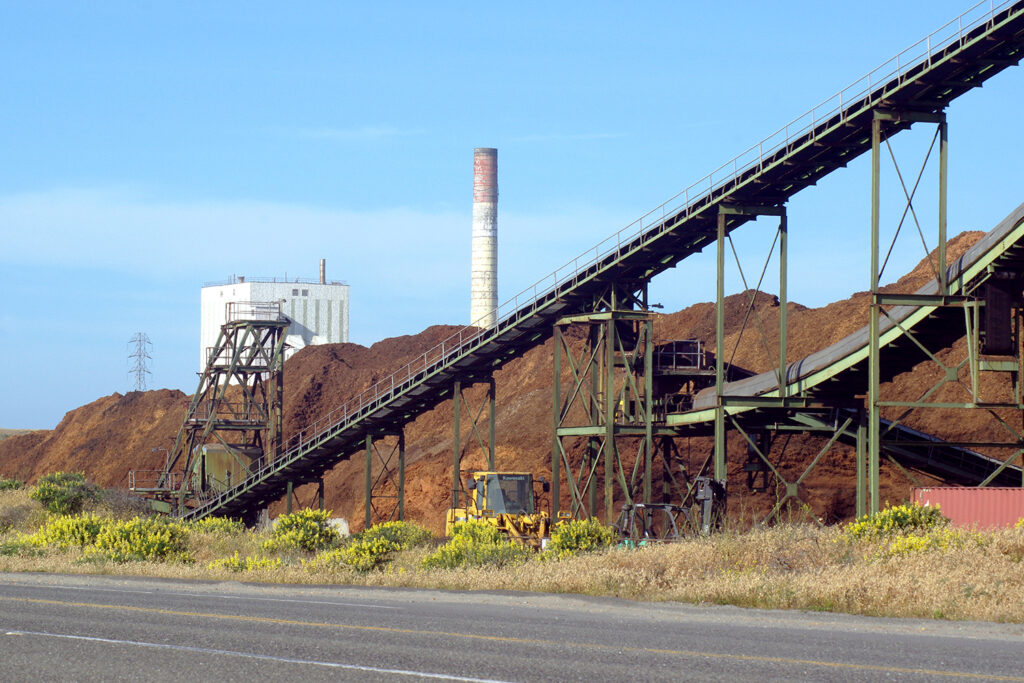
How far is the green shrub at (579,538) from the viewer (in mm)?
25422

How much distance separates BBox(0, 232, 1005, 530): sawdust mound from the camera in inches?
1896

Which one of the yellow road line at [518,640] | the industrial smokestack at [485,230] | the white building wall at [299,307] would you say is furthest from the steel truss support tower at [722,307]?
the white building wall at [299,307]

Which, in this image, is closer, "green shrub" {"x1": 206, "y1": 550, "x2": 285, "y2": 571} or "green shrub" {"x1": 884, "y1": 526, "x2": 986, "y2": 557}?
"green shrub" {"x1": 884, "y1": 526, "x2": 986, "y2": 557}

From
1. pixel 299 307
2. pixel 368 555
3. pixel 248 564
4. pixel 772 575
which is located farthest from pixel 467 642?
pixel 299 307

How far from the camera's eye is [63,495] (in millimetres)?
42281

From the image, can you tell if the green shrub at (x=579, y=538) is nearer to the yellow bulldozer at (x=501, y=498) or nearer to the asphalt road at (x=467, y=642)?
the yellow bulldozer at (x=501, y=498)

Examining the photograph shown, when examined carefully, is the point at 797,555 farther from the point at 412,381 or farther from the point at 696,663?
the point at 412,381

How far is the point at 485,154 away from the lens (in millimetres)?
75625

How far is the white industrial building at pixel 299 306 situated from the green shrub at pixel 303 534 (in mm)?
67566

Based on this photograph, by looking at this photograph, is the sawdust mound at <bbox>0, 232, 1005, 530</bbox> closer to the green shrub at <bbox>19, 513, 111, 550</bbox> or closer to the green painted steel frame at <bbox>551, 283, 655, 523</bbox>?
the green painted steel frame at <bbox>551, 283, 655, 523</bbox>

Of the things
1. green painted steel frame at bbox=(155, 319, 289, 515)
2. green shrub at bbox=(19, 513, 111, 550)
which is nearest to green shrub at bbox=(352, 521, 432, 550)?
green shrub at bbox=(19, 513, 111, 550)

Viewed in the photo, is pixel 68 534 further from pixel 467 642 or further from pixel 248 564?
Result: pixel 467 642

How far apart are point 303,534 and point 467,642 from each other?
17147 millimetres

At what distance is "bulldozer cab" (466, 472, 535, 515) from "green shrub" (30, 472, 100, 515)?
16.3 metres
